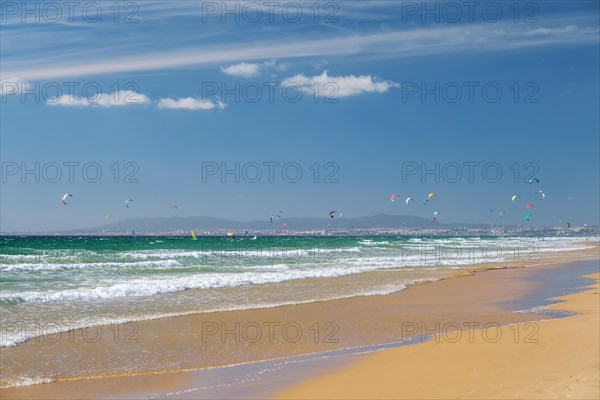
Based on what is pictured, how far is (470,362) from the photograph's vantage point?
8.23m

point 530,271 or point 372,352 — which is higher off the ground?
point 372,352

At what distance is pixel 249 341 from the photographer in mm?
10227

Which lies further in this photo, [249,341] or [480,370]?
[249,341]

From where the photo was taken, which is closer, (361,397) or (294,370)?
(361,397)

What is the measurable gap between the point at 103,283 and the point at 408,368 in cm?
1360

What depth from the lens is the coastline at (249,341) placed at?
7.73 metres

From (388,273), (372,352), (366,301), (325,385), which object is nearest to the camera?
(325,385)

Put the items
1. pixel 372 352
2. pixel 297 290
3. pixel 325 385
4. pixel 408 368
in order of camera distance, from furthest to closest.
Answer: pixel 297 290 → pixel 372 352 → pixel 408 368 → pixel 325 385

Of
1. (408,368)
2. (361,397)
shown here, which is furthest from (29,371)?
(408,368)

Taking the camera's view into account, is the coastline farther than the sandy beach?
Yes

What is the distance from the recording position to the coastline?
7730 millimetres

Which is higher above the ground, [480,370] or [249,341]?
[480,370]

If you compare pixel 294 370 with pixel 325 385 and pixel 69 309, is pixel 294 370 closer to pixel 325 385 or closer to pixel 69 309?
pixel 325 385

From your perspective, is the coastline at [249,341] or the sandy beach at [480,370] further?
the coastline at [249,341]
